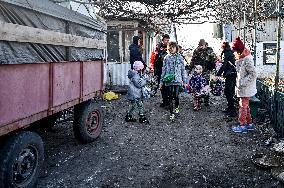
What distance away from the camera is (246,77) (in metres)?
7.45

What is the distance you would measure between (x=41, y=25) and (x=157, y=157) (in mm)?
2949

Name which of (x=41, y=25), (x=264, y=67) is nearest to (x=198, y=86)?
(x=41, y=25)

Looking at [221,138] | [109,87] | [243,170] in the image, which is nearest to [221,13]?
[109,87]

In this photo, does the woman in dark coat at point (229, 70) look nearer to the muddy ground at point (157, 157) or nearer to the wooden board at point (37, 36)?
the muddy ground at point (157, 157)

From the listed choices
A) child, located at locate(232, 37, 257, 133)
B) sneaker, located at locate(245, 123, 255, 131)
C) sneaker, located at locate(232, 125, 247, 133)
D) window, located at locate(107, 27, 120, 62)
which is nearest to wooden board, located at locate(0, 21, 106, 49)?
child, located at locate(232, 37, 257, 133)

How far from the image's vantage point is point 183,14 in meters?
15.8

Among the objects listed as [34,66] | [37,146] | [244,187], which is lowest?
[244,187]

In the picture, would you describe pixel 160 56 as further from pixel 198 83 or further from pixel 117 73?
pixel 117 73

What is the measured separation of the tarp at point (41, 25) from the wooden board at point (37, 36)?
0.19 feet

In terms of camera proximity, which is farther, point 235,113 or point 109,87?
point 109,87

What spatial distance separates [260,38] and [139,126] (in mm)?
19926

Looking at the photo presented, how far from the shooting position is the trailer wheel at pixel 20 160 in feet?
12.1

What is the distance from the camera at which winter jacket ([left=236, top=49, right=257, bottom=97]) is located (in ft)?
24.2

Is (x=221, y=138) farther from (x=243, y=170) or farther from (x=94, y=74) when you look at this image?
(x=94, y=74)
